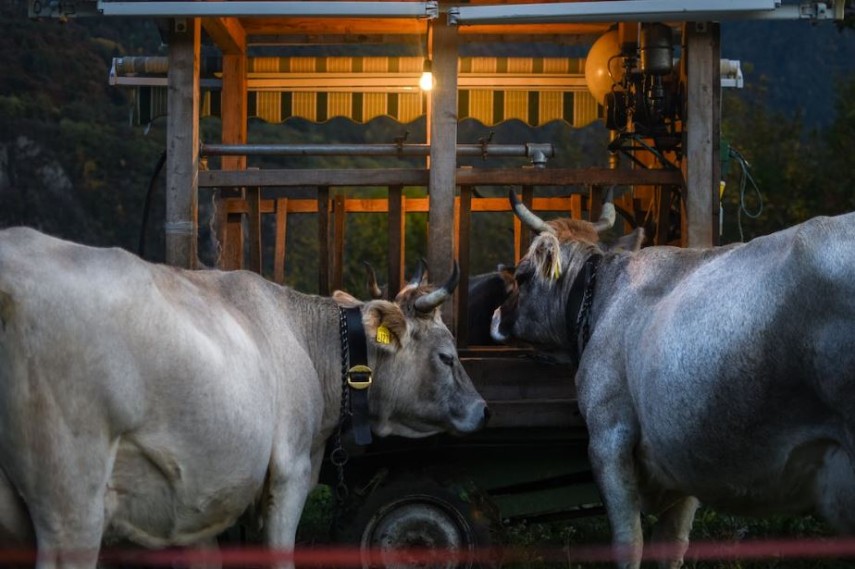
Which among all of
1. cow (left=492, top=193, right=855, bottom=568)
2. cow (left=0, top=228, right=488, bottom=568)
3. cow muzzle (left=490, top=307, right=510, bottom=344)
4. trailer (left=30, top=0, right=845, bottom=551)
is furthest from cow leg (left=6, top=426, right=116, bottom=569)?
cow muzzle (left=490, top=307, right=510, bottom=344)

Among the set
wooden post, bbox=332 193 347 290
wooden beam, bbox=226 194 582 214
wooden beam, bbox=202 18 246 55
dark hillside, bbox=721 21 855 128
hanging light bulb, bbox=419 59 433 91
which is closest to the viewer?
wooden beam, bbox=202 18 246 55

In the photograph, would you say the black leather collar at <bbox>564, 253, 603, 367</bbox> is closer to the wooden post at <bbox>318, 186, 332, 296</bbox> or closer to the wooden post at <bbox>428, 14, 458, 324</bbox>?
the wooden post at <bbox>428, 14, 458, 324</bbox>

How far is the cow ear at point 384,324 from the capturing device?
26.6ft

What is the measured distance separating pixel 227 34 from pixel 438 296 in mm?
3153

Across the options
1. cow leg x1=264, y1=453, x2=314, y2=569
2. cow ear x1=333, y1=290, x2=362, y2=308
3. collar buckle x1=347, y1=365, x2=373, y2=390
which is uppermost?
cow ear x1=333, y1=290, x2=362, y2=308

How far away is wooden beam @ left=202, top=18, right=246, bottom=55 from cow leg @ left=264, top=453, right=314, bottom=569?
131 inches

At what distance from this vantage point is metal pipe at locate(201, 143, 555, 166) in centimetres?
933

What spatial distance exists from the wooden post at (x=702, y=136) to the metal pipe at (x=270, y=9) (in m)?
1.58

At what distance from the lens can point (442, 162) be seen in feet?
29.3

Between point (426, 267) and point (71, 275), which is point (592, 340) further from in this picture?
point (71, 275)

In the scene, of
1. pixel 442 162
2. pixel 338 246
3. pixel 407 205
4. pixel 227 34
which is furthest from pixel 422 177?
pixel 227 34

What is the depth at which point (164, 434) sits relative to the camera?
249 inches

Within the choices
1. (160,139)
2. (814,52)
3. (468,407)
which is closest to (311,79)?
(468,407)

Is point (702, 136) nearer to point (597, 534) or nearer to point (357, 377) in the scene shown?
point (357, 377)
